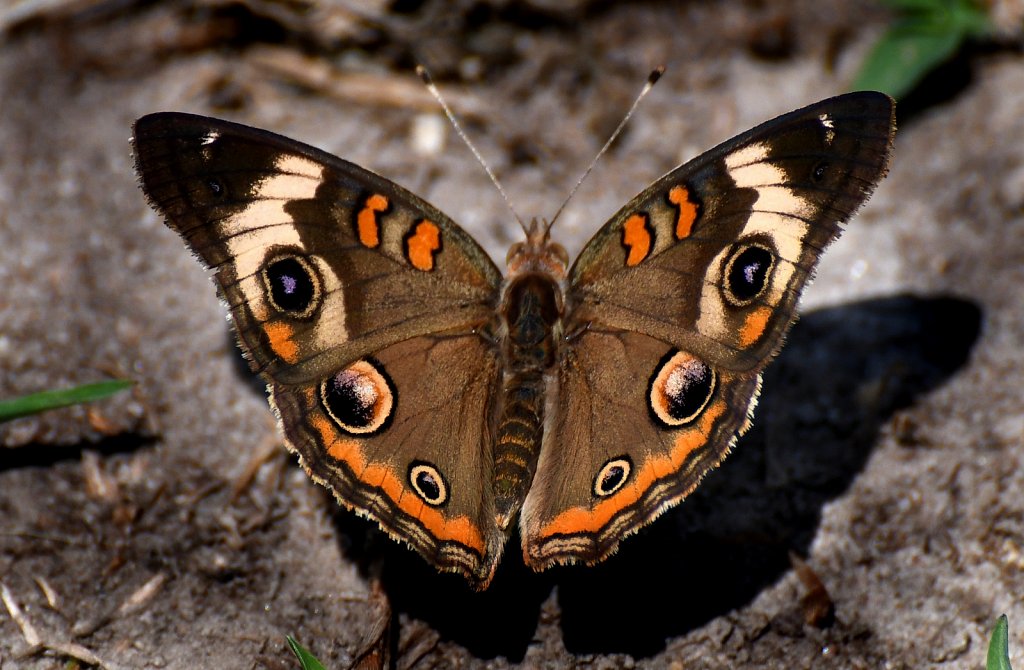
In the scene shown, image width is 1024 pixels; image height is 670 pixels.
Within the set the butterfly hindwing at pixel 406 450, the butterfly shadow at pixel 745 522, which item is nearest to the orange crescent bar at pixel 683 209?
the butterfly hindwing at pixel 406 450

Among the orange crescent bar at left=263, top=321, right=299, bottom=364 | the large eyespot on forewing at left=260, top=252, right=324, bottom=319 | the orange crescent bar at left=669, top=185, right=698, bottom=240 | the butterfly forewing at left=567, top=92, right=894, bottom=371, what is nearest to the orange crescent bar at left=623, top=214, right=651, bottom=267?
the butterfly forewing at left=567, top=92, right=894, bottom=371

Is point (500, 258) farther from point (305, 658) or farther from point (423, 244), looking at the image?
point (305, 658)

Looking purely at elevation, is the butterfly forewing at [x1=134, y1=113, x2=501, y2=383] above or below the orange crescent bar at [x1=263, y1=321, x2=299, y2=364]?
above

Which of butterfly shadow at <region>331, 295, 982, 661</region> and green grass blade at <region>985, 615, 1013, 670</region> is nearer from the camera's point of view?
green grass blade at <region>985, 615, 1013, 670</region>

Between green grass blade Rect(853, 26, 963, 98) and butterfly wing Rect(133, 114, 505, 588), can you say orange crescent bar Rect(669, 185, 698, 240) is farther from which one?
green grass blade Rect(853, 26, 963, 98)

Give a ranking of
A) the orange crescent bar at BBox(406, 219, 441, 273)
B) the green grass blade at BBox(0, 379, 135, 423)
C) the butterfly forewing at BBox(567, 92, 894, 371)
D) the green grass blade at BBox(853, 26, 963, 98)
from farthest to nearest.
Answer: the green grass blade at BBox(853, 26, 963, 98) < the green grass blade at BBox(0, 379, 135, 423) < the orange crescent bar at BBox(406, 219, 441, 273) < the butterfly forewing at BBox(567, 92, 894, 371)

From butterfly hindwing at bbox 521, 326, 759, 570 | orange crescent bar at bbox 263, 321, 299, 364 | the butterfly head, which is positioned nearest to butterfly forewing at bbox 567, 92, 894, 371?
butterfly hindwing at bbox 521, 326, 759, 570

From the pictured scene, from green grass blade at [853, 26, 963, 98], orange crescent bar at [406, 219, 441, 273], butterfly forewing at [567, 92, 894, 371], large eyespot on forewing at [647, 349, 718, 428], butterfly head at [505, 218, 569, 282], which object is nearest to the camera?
butterfly forewing at [567, 92, 894, 371]

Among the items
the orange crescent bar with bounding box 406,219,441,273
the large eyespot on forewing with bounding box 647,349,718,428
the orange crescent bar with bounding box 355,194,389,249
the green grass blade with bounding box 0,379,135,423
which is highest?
the orange crescent bar with bounding box 355,194,389,249
